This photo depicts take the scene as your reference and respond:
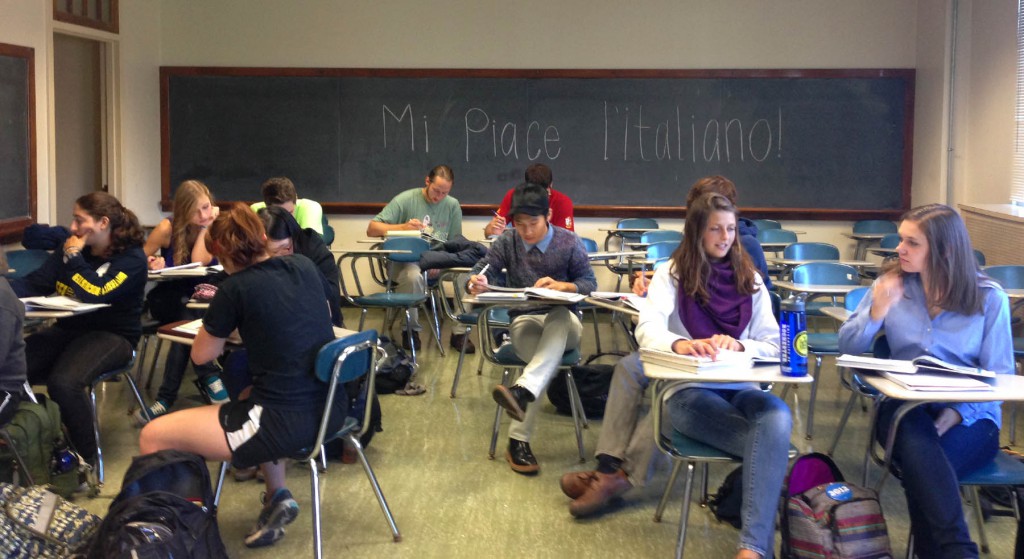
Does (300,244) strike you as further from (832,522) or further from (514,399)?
(832,522)

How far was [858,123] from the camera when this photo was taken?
8.18 meters

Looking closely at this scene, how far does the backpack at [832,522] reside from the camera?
2973mm

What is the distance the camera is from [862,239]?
7.95 meters

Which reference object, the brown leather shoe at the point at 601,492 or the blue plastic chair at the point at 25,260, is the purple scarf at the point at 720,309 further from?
the blue plastic chair at the point at 25,260

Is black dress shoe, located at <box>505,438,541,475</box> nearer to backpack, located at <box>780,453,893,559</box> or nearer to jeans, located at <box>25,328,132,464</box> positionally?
backpack, located at <box>780,453,893,559</box>

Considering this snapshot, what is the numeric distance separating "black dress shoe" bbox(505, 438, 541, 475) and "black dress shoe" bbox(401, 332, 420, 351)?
2.11 m

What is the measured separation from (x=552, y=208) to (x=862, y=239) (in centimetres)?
268

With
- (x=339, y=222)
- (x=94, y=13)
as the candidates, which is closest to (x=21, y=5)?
(x=94, y=13)

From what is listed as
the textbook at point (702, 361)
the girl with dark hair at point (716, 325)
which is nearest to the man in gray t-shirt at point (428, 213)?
the girl with dark hair at point (716, 325)

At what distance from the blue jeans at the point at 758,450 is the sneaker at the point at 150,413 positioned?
268 centimetres

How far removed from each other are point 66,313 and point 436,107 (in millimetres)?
4877

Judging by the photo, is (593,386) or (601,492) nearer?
(601,492)

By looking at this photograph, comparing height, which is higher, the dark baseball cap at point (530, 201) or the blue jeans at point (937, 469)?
the dark baseball cap at point (530, 201)

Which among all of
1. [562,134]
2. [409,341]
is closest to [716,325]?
[409,341]
